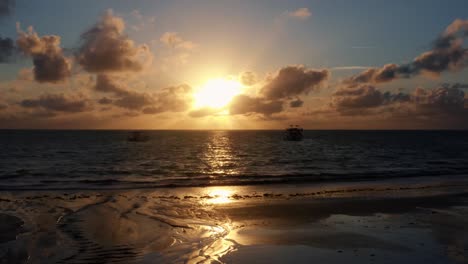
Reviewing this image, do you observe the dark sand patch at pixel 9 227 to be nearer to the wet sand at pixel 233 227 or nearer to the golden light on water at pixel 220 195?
the wet sand at pixel 233 227

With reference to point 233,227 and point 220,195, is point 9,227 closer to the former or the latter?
point 233,227

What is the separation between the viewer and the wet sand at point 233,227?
11.7m

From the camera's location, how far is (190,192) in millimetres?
26812

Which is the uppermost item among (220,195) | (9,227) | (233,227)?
(9,227)

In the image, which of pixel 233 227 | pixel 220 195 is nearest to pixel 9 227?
pixel 233 227

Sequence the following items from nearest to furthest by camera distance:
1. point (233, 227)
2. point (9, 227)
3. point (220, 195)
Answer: point (9, 227), point (233, 227), point (220, 195)

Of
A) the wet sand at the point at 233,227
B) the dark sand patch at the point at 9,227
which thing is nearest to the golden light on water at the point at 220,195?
the wet sand at the point at 233,227

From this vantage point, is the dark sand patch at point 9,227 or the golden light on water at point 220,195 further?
the golden light on water at point 220,195

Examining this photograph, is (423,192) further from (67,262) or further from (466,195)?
(67,262)

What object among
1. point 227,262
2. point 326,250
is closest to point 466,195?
point 326,250

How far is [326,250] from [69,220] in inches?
441

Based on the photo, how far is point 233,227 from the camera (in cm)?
1566

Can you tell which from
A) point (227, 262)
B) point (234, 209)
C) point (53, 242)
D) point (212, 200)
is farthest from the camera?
point (212, 200)

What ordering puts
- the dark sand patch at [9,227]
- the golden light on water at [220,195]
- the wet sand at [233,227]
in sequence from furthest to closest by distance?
the golden light on water at [220,195], the dark sand patch at [9,227], the wet sand at [233,227]
